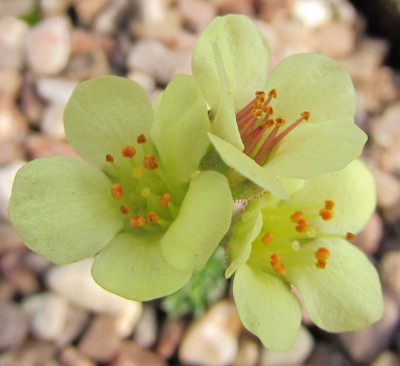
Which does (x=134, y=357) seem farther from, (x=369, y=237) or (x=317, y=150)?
(x=317, y=150)

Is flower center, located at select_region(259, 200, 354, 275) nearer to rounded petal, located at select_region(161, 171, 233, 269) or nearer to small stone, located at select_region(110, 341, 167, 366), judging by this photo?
rounded petal, located at select_region(161, 171, 233, 269)

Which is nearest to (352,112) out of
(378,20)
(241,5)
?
(241,5)

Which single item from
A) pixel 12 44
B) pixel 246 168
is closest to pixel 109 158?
pixel 246 168

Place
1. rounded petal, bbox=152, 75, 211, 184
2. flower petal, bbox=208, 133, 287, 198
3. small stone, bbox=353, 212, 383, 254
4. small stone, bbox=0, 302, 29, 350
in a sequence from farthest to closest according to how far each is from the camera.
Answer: small stone, bbox=353, 212, 383, 254 → small stone, bbox=0, 302, 29, 350 → rounded petal, bbox=152, 75, 211, 184 → flower petal, bbox=208, 133, 287, 198

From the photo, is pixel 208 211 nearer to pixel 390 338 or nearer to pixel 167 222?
pixel 167 222

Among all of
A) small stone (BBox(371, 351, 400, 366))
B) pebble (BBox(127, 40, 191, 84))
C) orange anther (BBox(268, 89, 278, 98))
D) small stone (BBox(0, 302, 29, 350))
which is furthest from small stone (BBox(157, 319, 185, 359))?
orange anther (BBox(268, 89, 278, 98))

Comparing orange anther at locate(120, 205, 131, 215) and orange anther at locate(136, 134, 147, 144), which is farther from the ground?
orange anther at locate(136, 134, 147, 144)
